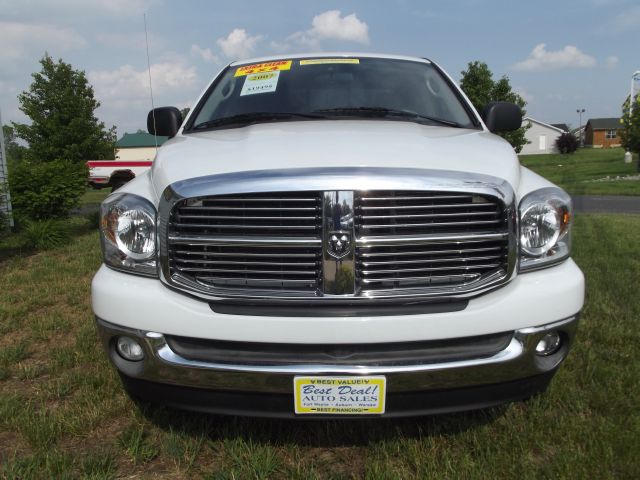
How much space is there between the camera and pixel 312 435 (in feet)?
7.86

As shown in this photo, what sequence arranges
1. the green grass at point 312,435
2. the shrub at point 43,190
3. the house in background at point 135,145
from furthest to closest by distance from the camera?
the house in background at point 135,145 → the shrub at point 43,190 → the green grass at point 312,435

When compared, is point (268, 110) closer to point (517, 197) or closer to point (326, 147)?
point (326, 147)

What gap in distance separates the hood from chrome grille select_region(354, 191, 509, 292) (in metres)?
0.15

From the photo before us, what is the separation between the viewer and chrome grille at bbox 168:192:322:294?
188 centimetres

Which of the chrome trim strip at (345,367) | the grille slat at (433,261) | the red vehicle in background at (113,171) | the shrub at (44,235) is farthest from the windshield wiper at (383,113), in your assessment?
the red vehicle in background at (113,171)

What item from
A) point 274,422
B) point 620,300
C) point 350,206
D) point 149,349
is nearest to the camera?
point 350,206

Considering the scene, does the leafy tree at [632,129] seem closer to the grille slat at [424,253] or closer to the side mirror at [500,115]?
the side mirror at [500,115]

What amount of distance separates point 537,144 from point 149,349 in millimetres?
81559

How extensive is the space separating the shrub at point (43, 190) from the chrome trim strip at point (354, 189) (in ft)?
22.4

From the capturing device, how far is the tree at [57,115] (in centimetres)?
2480

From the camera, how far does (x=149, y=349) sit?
2.00 m

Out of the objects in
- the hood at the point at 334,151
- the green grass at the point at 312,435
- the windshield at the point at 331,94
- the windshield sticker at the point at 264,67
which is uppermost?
the windshield sticker at the point at 264,67

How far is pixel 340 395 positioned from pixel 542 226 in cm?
102

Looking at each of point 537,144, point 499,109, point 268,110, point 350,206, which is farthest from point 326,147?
point 537,144
